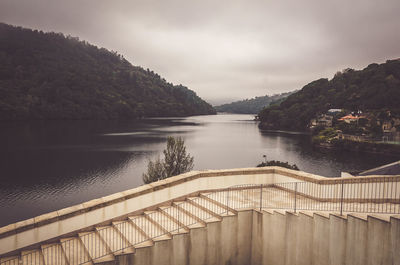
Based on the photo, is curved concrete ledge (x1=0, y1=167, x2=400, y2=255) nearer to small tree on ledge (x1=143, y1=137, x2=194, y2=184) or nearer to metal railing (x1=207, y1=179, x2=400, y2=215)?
metal railing (x1=207, y1=179, x2=400, y2=215)

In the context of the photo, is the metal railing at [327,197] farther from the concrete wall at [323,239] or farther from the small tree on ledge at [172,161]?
the small tree on ledge at [172,161]

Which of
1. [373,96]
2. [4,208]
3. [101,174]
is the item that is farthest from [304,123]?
[4,208]

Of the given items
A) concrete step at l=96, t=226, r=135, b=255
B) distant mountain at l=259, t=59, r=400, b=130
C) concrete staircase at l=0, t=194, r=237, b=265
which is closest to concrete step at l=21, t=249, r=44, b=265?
concrete staircase at l=0, t=194, r=237, b=265

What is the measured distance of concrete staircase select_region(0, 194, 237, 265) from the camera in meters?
7.25

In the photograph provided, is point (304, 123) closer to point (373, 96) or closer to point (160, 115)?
point (373, 96)

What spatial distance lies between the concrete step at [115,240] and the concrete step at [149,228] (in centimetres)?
65

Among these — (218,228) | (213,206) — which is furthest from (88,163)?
(218,228)

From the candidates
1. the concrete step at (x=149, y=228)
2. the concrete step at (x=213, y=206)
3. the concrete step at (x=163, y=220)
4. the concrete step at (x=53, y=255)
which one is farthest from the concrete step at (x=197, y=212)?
the concrete step at (x=53, y=255)

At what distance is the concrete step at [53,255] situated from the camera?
7.15 m

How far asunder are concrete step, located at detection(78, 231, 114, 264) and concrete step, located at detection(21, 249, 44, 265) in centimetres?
112

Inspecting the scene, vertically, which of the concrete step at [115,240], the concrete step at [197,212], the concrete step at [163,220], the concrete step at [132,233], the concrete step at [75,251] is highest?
the concrete step at [197,212]

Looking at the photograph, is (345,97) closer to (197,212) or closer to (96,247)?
(197,212)

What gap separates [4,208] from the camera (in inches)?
1002

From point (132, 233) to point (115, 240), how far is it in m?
0.54
